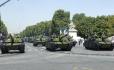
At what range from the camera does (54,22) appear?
123875 millimetres

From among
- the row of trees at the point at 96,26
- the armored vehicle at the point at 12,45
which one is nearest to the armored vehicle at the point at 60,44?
the armored vehicle at the point at 12,45

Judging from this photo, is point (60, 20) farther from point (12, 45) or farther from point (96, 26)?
point (12, 45)

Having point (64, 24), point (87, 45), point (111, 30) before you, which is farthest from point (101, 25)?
point (87, 45)

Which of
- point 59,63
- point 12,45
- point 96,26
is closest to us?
point 59,63

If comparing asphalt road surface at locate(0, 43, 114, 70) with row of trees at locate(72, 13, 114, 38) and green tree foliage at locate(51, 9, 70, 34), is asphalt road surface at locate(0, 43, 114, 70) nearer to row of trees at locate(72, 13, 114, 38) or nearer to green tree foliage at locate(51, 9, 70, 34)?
row of trees at locate(72, 13, 114, 38)

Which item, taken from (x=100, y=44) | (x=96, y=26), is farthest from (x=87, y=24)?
(x=100, y=44)

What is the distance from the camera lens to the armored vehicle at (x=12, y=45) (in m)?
42.6

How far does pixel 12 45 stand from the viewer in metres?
42.6

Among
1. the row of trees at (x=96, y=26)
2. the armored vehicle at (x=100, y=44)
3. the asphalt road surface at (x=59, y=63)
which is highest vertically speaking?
the row of trees at (x=96, y=26)

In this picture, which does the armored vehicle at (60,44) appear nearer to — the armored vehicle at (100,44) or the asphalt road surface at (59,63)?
the armored vehicle at (100,44)

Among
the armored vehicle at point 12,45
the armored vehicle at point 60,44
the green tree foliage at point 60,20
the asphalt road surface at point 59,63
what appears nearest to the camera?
the asphalt road surface at point 59,63

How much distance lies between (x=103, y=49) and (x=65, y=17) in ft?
245

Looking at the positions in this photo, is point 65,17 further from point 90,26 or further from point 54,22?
point 90,26

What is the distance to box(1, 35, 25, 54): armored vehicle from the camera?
42625 millimetres
